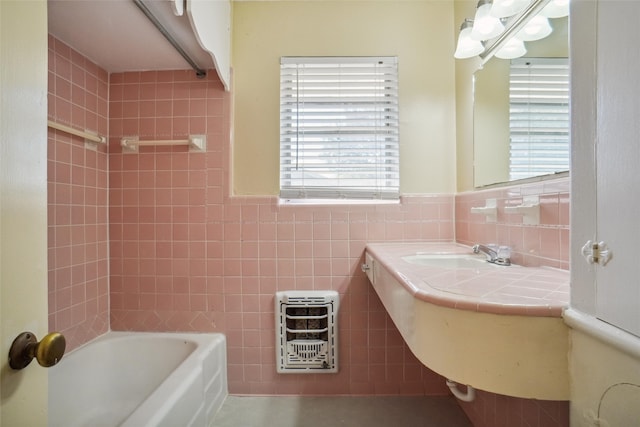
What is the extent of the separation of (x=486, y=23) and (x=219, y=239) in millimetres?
1770

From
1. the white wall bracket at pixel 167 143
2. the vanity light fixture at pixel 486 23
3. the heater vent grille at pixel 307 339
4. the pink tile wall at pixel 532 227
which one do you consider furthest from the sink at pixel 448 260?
the white wall bracket at pixel 167 143

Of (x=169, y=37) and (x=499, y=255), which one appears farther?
(x=169, y=37)

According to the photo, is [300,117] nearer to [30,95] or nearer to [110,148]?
[110,148]

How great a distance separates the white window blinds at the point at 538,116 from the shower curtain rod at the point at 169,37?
1.65 metres

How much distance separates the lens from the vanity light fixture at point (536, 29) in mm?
1035

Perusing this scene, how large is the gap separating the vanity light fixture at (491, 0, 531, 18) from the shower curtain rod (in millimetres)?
1519

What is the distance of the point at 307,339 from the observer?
1.67 metres

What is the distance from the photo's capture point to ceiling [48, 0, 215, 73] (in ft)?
4.09

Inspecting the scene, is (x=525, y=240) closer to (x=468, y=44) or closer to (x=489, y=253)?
(x=489, y=253)

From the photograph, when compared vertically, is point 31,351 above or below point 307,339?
above

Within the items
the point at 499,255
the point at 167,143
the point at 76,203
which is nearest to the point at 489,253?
the point at 499,255

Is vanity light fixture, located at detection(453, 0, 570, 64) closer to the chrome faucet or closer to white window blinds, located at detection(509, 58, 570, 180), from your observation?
white window blinds, located at detection(509, 58, 570, 180)

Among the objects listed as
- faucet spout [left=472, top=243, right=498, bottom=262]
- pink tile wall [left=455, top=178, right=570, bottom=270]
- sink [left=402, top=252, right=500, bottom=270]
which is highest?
pink tile wall [left=455, top=178, right=570, bottom=270]

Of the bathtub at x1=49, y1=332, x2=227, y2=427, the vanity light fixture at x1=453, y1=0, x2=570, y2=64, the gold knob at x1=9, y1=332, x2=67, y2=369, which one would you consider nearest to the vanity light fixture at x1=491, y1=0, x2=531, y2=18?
the vanity light fixture at x1=453, y1=0, x2=570, y2=64
